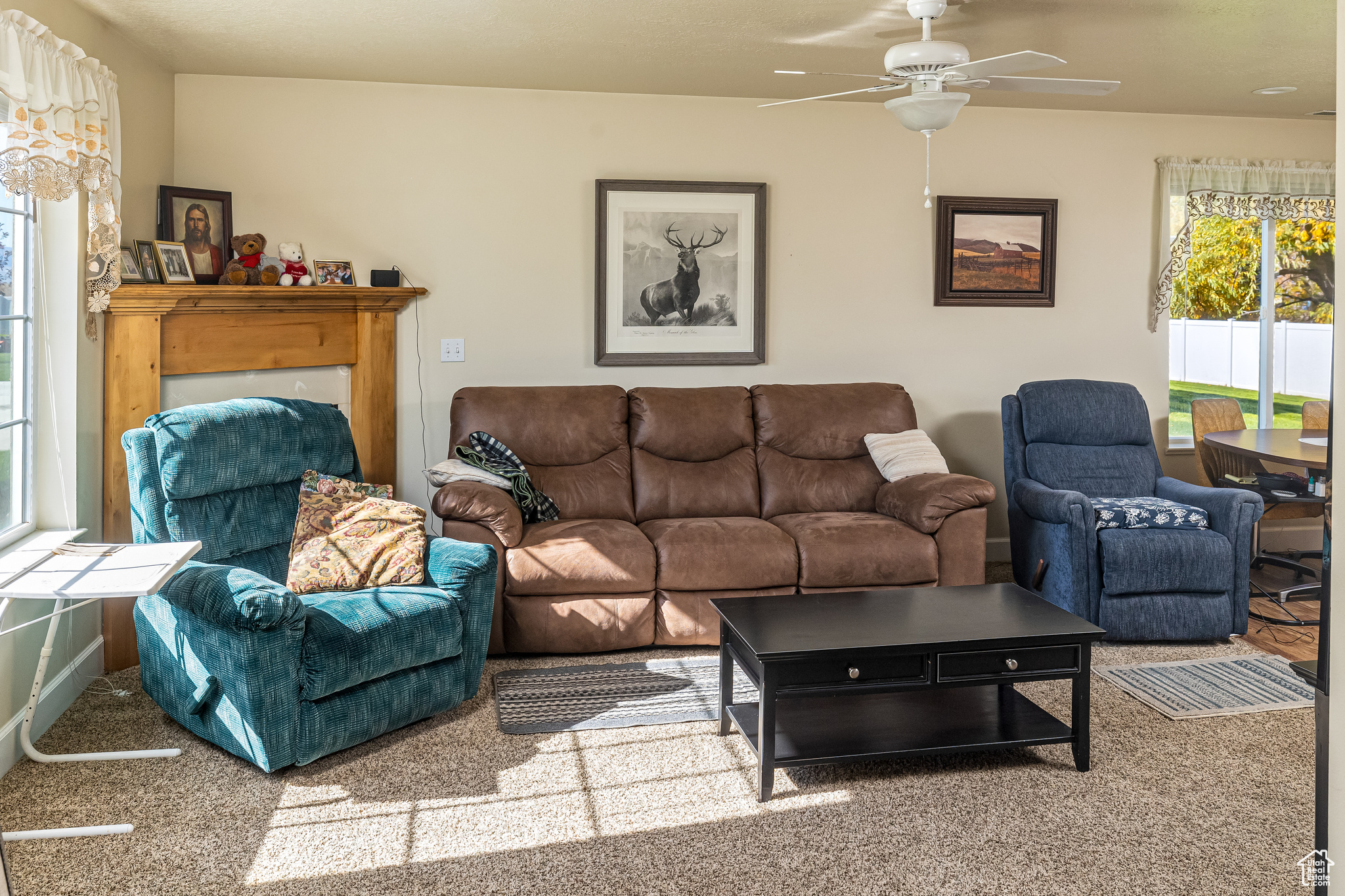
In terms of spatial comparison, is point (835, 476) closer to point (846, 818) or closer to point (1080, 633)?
point (1080, 633)

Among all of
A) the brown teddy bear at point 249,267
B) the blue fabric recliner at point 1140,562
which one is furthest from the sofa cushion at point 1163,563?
the brown teddy bear at point 249,267

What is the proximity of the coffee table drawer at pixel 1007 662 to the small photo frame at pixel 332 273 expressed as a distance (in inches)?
123

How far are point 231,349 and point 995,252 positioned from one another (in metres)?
3.62

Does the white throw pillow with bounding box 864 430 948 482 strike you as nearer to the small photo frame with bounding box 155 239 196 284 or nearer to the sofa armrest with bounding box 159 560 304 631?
the sofa armrest with bounding box 159 560 304 631

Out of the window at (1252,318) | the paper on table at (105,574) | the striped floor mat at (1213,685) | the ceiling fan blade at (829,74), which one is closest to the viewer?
the paper on table at (105,574)

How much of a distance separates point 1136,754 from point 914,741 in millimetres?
725

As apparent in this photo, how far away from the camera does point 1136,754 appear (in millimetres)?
2930

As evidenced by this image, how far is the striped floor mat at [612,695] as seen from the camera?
3186 millimetres

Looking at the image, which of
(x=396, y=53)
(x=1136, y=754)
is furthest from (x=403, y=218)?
(x=1136, y=754)

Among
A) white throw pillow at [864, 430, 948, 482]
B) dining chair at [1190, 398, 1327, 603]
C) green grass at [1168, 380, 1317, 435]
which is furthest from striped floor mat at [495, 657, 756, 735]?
green grass at [1168, 380, 1317, 435]

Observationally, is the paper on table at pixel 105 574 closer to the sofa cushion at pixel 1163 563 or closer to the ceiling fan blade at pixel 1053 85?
the ceiling fan blade at pixel 1053 85

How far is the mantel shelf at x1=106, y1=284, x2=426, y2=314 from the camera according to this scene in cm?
360

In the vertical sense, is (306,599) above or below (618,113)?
below

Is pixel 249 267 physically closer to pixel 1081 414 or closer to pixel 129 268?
pixel 129 268
